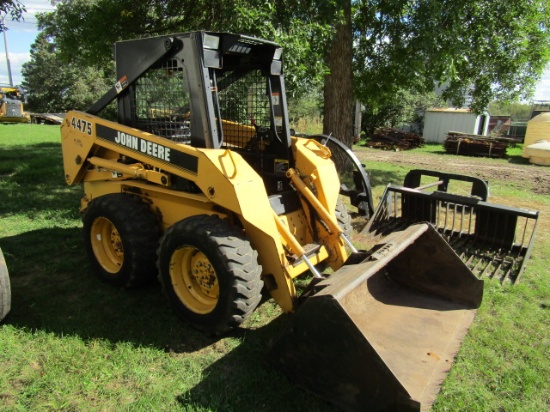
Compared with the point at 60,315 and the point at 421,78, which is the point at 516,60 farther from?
the point at 60,315

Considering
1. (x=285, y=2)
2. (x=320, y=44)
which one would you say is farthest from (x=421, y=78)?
(x=285, y=2)

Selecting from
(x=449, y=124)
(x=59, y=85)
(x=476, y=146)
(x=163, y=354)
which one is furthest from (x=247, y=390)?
(x=59, y=85)

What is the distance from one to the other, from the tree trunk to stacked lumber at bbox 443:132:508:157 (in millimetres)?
9162

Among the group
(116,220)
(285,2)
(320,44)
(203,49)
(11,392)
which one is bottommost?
(11,392)

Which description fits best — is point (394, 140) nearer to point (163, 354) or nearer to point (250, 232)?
point (250, 232)

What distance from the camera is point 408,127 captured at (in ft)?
76.6

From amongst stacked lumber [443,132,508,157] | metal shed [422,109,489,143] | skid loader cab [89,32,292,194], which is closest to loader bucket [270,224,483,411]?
skid loader cab [89,32,292,194]

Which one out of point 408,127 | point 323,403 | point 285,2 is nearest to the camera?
point 323,403

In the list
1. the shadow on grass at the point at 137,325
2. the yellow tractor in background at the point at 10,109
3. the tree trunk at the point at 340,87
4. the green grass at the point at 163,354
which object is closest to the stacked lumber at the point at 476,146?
the tree trunk at the point at 340,87

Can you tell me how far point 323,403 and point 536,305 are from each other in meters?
2.47

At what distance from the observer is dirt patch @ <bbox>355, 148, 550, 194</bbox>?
11.0 m

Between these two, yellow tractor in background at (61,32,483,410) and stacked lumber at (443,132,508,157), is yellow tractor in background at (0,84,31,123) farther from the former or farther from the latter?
yellow tractor in background at (61,32,483,410)

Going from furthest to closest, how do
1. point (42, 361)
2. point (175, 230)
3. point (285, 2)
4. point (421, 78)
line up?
point (421, 78)
point (285, 2)
point (175, 230)
point (42, 361)

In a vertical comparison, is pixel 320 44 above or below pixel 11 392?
above
